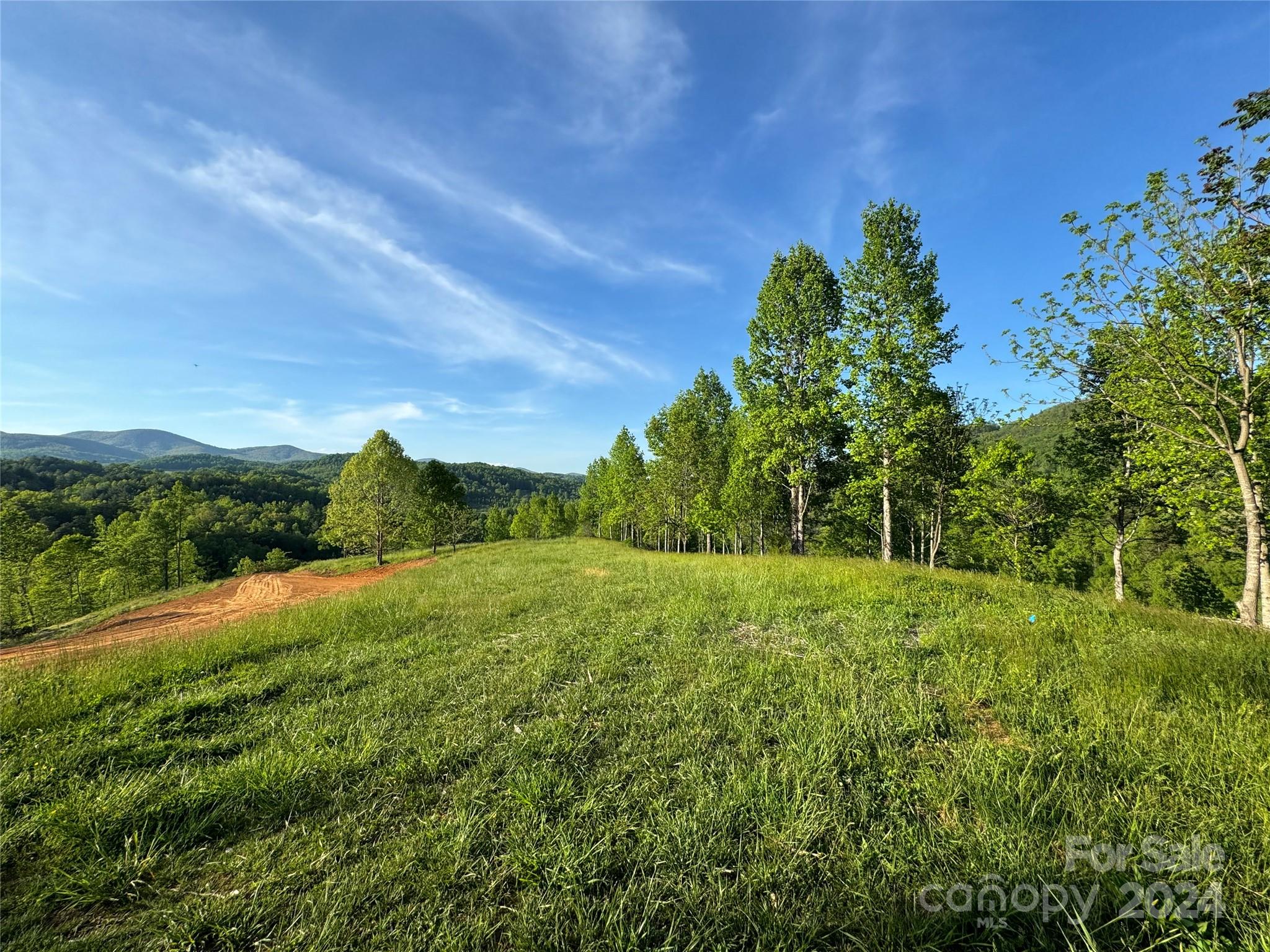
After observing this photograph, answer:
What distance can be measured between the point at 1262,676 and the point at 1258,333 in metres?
8.46

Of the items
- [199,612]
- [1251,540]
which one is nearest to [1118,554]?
[1251,540]

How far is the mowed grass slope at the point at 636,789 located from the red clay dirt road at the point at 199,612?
4.26m

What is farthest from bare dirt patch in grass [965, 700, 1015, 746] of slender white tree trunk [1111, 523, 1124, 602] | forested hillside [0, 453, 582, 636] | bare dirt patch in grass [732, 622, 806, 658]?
forested hillside [0, 453, 582, 636]

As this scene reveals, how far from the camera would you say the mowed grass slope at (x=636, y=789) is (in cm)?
227

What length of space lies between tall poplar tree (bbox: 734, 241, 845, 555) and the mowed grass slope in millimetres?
12506

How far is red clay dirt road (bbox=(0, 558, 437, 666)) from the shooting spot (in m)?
9.66

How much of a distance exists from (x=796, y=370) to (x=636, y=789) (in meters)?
18.9

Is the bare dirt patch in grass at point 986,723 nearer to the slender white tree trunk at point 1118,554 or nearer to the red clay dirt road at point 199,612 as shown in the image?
the red clay dirt road at point 199,612

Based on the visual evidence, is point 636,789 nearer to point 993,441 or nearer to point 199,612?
point 199,612

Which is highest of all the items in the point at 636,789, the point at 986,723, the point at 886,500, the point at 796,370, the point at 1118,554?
the point at 796,370

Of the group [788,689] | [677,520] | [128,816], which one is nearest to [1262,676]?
[788,689]

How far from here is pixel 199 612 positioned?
1594cm

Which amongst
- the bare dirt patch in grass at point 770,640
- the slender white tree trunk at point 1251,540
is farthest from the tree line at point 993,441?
the bare dirt patch in grass at point 770,640

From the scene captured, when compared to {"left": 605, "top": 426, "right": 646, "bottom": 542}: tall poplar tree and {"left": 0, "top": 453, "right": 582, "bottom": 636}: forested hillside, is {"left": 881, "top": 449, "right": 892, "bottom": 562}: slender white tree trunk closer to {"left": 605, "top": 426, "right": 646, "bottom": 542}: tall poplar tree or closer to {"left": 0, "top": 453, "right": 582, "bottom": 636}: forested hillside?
{"left": 605, "top": 426, "right": 646, "bottom": 542}: tall poplar tree
